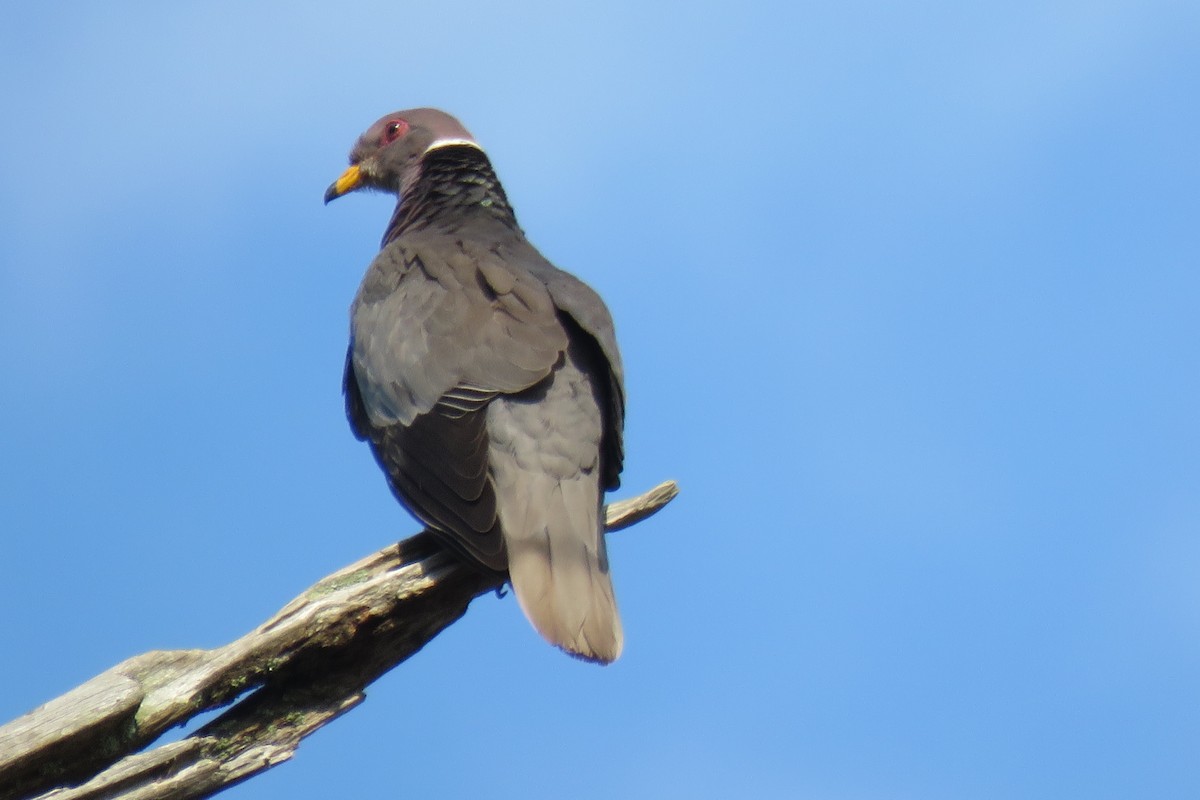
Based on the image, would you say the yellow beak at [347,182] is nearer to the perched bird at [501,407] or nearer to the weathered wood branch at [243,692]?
the perched bird at [501,407]

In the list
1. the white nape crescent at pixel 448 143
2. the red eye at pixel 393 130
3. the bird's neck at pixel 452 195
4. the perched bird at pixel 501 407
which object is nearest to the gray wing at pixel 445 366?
the perched bird at pixel 501 407

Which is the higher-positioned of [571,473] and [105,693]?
[571,473]

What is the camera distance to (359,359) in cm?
495

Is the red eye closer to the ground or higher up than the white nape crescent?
higher up

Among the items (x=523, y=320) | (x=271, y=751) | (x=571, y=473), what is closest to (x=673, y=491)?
(x=571, y=473)

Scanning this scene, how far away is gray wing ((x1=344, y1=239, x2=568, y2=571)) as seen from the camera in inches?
169

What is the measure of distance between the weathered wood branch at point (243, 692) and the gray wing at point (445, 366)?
18cm

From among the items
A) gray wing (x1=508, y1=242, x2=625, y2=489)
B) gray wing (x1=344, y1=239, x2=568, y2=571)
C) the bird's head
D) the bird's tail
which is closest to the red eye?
the bird's head

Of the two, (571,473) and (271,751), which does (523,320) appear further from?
(271,751)

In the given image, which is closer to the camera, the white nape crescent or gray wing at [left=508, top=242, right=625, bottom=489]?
gray wing at [left=508, top=242, right=625, bottom=489]

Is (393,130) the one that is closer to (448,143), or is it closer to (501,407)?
(448,143)

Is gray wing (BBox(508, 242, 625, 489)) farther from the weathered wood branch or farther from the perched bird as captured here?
the weathered wood branch

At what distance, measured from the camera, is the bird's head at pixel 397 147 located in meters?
6.23

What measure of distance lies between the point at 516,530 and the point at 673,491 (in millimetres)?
625
